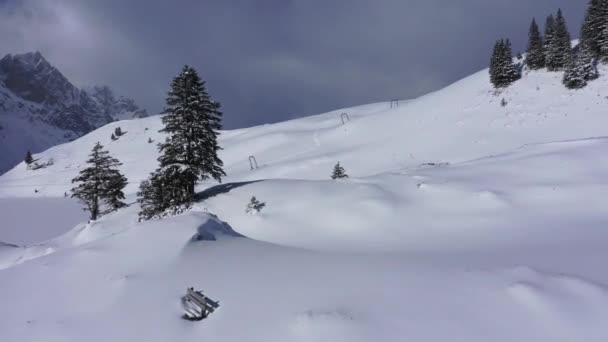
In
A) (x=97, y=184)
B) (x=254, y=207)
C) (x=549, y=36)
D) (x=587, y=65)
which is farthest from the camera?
(x=549, y=36)

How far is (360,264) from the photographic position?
7566 millimetres

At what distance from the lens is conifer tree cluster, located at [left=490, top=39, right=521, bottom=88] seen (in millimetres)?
40344

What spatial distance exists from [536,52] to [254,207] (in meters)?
44.5

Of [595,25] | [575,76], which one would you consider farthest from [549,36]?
[575,76]

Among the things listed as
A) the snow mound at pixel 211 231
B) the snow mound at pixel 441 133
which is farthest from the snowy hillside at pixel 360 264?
the snow mound at pixel 441 133

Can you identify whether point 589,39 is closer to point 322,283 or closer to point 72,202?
point 322,283

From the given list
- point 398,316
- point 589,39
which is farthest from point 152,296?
point 589,39

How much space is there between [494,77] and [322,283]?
148ft

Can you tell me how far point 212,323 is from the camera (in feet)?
18.4

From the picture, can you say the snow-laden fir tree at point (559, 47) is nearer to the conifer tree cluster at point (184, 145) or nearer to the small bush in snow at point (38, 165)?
the conifer tree cluster at point (184, 145)

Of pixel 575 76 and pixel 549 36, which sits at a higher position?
pixel 549 36

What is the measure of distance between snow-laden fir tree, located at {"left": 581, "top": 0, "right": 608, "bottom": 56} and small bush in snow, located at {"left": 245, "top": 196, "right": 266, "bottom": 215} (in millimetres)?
45025

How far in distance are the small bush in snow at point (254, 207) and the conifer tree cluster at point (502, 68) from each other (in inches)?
1537

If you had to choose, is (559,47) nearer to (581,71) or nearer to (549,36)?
(549,36)
